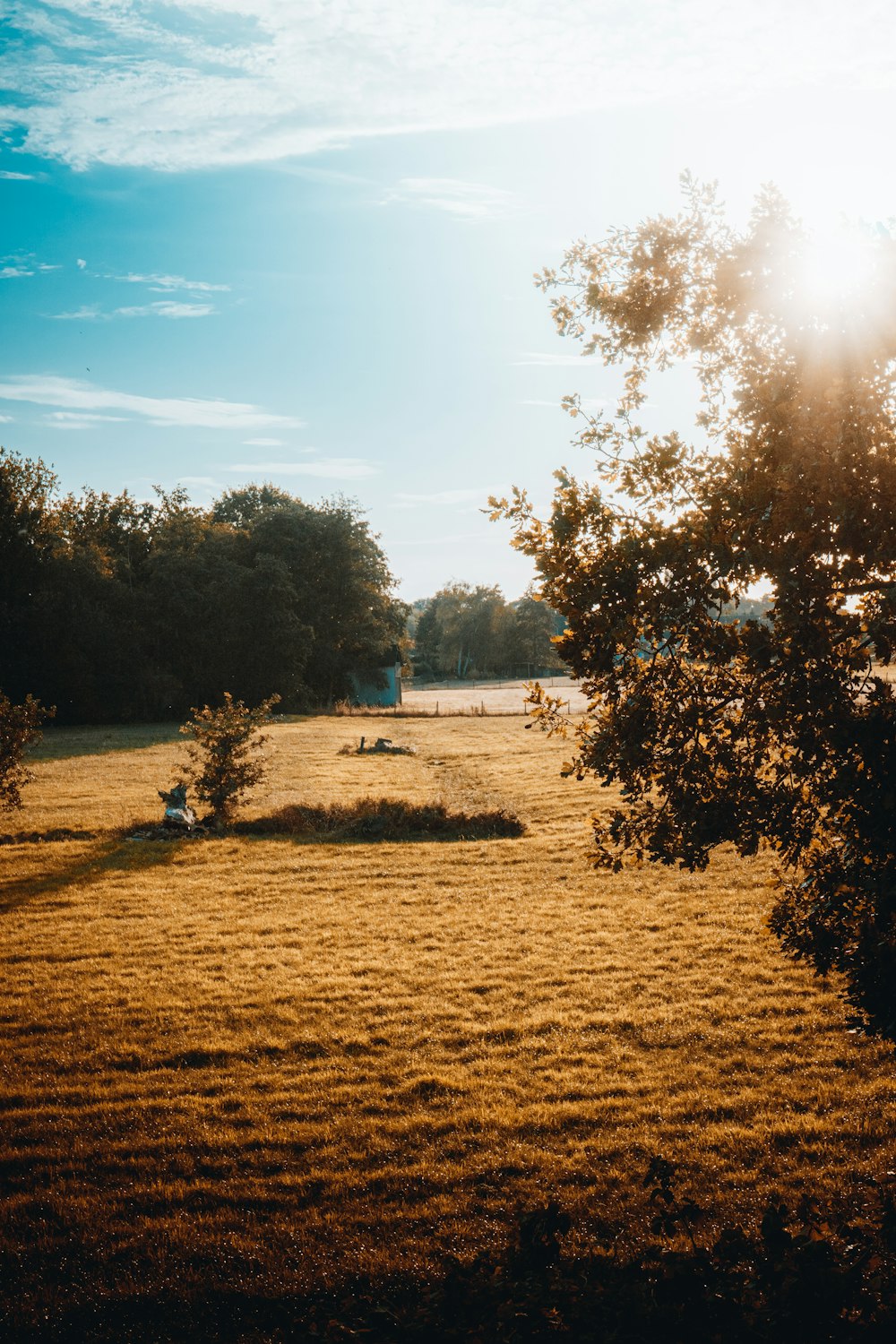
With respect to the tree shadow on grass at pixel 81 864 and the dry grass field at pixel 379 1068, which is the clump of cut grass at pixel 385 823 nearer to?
the tree shadow on grass at pixel 81 864

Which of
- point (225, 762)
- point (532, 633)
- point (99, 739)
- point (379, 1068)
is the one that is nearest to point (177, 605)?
point (99, 739)

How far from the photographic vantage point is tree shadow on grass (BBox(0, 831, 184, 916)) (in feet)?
51.0

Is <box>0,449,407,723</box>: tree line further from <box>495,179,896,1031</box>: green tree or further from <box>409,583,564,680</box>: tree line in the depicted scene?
<box>409,583,564,680</box>: tree line

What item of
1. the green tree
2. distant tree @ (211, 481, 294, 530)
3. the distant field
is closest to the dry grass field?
the green tree

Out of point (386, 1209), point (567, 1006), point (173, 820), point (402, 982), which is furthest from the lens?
point (173, 820)

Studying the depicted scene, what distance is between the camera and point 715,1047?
347 inches

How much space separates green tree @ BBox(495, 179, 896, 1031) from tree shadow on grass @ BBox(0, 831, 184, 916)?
13.4 m

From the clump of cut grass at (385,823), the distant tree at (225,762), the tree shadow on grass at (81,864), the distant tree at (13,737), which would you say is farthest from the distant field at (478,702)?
the distant tree at (13,737)

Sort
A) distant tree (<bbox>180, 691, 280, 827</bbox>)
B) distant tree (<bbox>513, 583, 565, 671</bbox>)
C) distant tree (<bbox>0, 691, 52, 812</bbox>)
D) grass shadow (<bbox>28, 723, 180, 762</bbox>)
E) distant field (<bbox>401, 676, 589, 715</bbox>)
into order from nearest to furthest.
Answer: distant tree (<bbox>0, 691, 52, 812</bbox>) < distant tree (<bbox>180, 691, 280, 827</bbox>) < grass shadow (<bbox>28, 723, 180, 762</bbox>) < distant field (<bbox>401, 676, 589, 715</bbox>) < distant tree (<bbox>513, 583, 565, 671</bbox>)

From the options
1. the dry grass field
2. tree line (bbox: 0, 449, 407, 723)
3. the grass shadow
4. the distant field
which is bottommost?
the dry grass field

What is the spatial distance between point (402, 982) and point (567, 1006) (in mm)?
2359

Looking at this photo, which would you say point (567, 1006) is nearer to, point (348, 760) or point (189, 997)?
point (189, 997)

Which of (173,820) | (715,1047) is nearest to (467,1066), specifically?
(715,1047)

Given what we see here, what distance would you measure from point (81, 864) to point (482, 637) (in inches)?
4838
